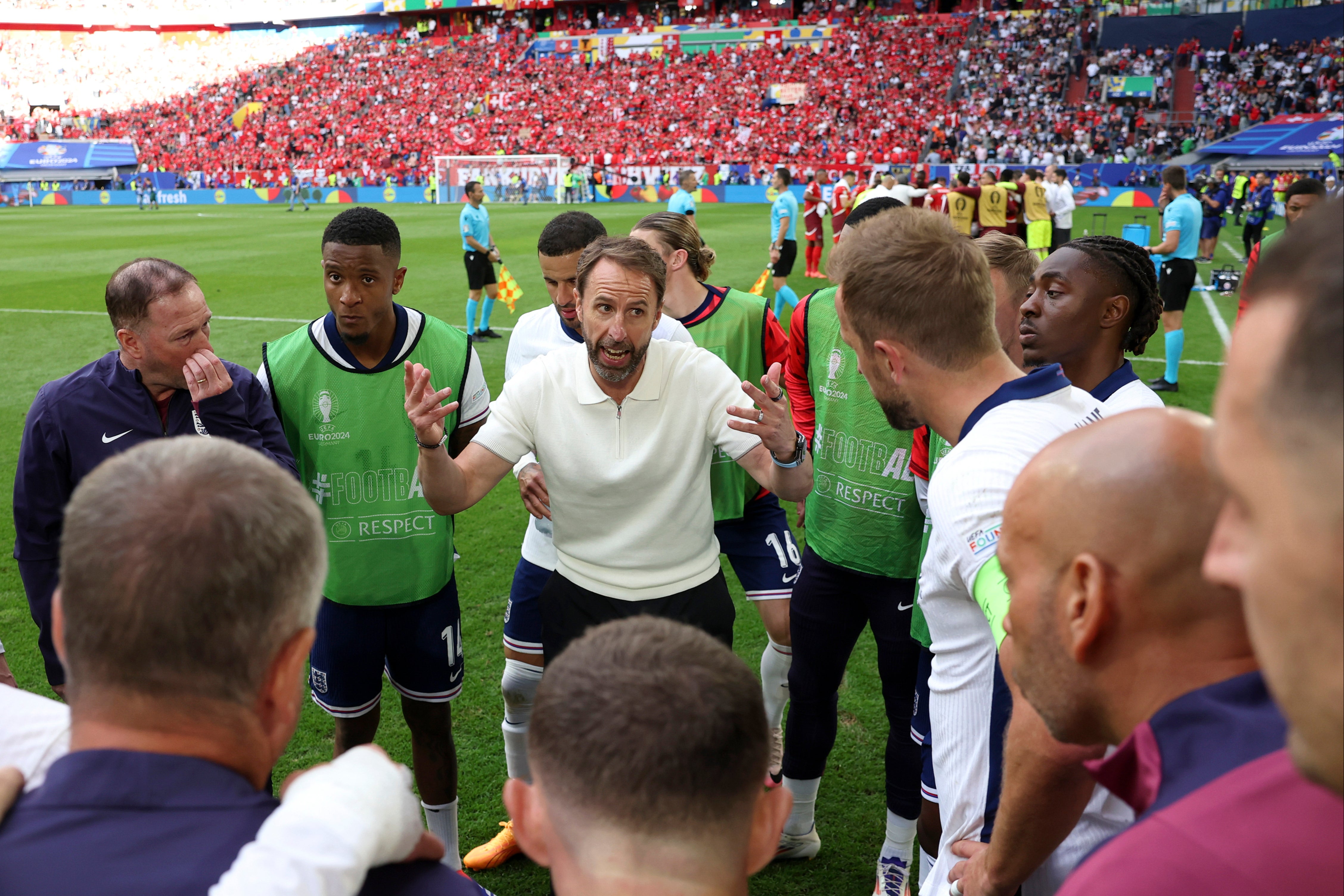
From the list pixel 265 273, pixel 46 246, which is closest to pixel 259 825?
pixel 265 273

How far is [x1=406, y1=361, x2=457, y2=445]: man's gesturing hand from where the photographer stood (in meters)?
2.93

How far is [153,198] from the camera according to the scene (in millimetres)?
42125

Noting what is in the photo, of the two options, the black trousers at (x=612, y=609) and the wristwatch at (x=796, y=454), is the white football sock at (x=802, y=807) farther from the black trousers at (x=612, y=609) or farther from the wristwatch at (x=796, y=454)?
the wristwatch at (x=796, y=454)

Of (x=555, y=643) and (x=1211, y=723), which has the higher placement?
(x=1211, y=723)

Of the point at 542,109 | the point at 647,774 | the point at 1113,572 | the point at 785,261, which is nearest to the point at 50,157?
the point at 542,109

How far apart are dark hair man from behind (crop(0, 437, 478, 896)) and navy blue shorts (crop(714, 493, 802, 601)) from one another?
117 inches

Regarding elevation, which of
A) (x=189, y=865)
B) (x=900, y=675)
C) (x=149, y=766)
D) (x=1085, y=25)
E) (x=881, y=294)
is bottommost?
(x=900, y=675)

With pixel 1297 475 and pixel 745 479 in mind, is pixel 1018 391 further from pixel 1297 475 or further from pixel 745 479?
pixel 745 479

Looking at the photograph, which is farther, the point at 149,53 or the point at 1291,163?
the point at 149,53

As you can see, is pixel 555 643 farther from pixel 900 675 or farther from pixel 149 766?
pixel 149 766

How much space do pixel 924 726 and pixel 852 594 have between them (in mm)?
594

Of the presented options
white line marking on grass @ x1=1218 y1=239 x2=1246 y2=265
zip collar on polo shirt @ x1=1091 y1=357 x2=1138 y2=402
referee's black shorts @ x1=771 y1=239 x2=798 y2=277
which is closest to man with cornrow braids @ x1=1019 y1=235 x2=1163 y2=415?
zip collar on polo shirt @ x1=1091 y1=357 x2=1138 y2=402

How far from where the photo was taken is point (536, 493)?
335cm

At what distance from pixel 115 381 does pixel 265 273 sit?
17.4 meters
